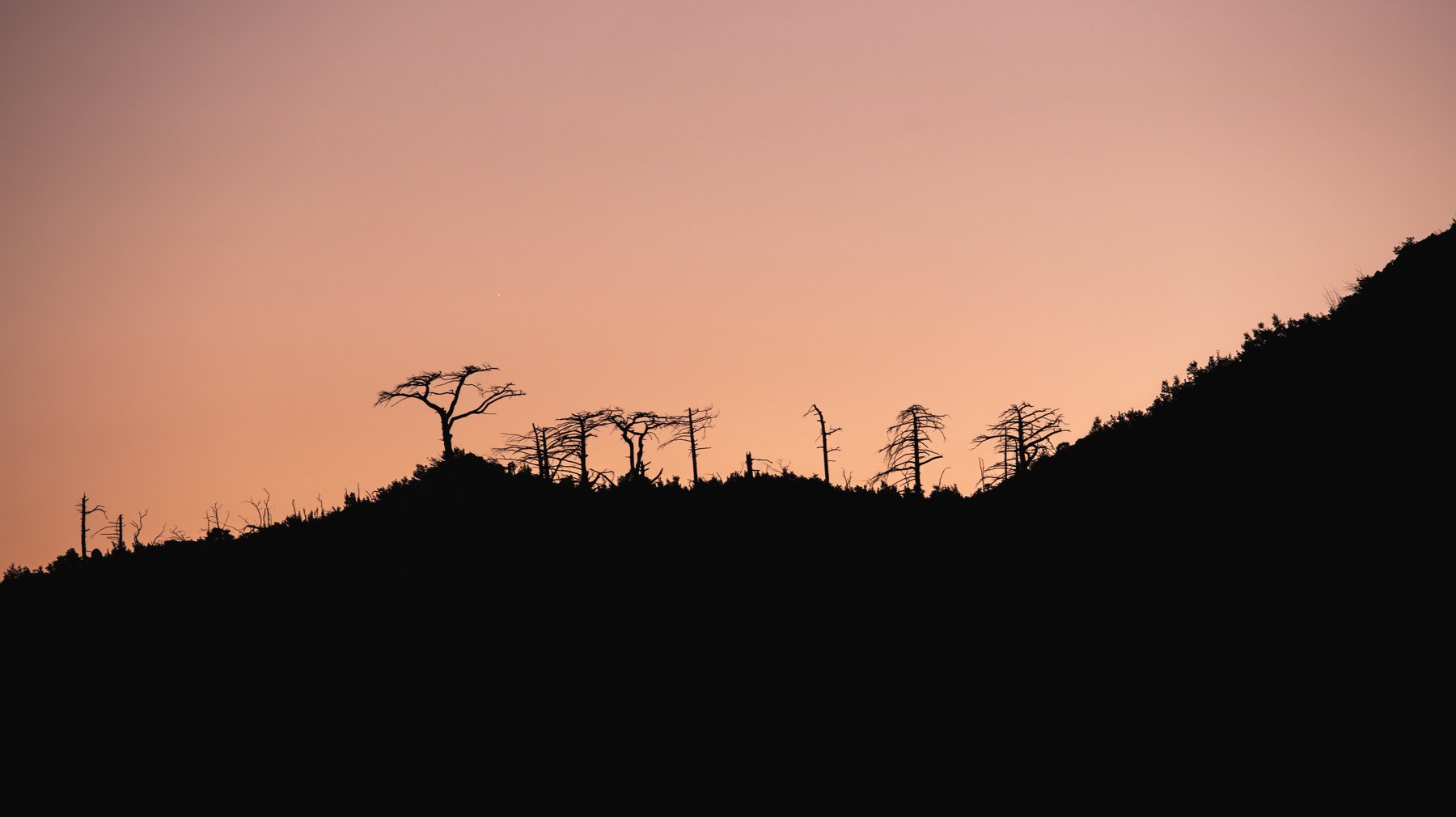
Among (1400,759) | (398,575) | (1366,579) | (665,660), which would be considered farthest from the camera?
(398,575)

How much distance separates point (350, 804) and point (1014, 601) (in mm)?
15793

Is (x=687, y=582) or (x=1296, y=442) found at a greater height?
(x=1296, y=442)

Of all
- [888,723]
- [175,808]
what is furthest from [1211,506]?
[175,808]

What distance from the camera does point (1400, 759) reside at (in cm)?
1491

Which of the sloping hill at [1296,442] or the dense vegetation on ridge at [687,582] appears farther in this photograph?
the dense vegetation on ridge at [687,582]

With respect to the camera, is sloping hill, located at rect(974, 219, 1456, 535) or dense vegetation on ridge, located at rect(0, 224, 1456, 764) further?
dense vegetation on ridge, located at rect(0, 224, 1456, 764)

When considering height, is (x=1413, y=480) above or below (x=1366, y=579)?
above

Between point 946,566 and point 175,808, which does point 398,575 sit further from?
point 946,566

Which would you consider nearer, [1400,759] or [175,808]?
[1400,759]

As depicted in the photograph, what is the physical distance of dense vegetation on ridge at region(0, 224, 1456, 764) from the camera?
21.5m

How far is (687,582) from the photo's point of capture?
27859mm

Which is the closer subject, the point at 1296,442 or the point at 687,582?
the point at 1296,442

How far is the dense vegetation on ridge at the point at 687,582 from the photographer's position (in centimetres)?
2145

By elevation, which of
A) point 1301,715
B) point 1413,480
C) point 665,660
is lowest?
point 1301,715
